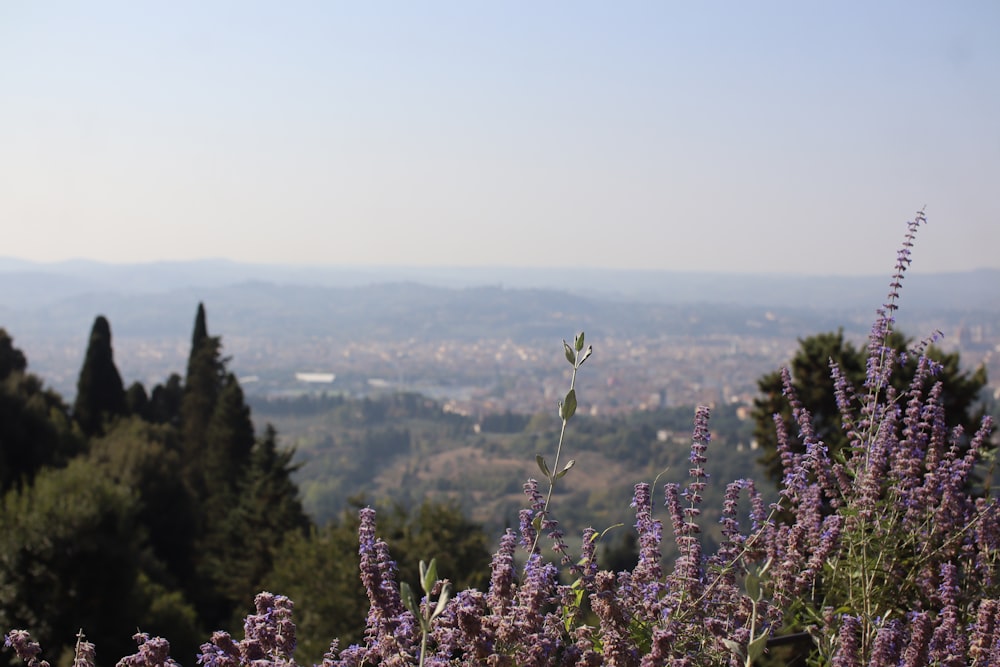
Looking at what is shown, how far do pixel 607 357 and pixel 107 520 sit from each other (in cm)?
14808

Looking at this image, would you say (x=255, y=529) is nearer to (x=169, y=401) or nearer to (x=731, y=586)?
(x=169, y=401)

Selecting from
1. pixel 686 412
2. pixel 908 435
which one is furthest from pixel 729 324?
pixel 908 435

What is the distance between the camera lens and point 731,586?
2.31 meters

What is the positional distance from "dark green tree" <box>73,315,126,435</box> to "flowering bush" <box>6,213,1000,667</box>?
28.8 meters

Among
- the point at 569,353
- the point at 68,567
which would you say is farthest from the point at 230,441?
the point at 569,353

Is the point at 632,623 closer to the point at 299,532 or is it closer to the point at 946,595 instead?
the point at 946,595

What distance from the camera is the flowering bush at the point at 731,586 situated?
179 cm

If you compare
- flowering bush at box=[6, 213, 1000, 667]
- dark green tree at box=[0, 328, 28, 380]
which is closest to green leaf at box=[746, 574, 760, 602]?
flowering bush at box=[6, 213, 1000, 667]

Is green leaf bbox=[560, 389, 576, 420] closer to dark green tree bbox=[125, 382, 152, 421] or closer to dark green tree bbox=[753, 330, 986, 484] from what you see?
dark green tree bbox=[753, 330, 986, 484]

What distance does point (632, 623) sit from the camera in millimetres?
2090

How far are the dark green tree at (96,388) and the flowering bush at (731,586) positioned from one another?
28802mm

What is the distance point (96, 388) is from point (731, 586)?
29.9 metres

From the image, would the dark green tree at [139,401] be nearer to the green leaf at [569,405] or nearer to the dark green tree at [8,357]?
the dark green tree at [8,357]

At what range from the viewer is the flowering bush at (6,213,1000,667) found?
1.79 metres
